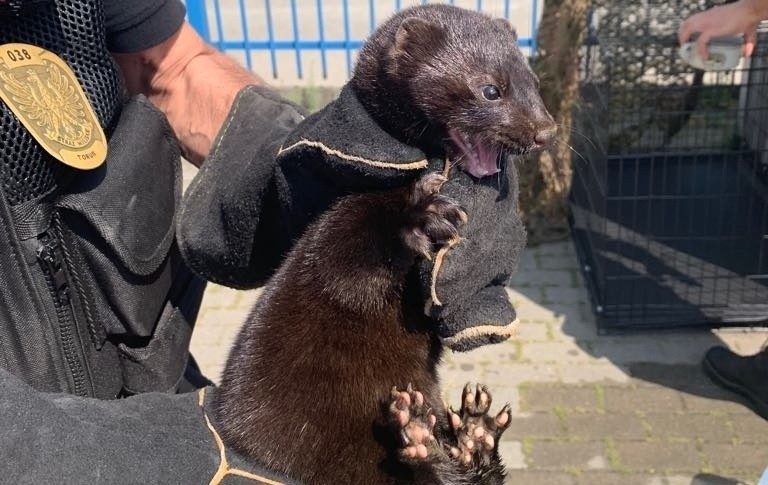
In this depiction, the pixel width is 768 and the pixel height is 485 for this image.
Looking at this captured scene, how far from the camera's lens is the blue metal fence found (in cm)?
740

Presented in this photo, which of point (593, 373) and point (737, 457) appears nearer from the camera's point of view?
point (737, 457)

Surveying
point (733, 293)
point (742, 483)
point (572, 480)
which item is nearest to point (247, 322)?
point (572, 480)

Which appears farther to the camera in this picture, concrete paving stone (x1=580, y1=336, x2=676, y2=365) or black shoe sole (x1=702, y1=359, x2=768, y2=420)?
concrete paving stone (x1=580, y1=336, x2=676, y2=365)

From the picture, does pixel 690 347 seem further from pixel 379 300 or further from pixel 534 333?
pixel 379 300

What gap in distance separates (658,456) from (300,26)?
6.21 m

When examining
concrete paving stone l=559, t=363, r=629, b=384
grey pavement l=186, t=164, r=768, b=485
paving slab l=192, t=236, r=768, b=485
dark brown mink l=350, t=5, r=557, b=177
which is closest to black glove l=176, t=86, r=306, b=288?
dark brown mink l=350, t=5, r=557, b=177

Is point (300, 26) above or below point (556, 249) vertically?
above

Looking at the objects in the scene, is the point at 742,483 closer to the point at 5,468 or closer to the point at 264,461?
the point at 264,461

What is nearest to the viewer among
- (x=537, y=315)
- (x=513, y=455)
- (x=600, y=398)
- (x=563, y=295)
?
(x=513, y=455)

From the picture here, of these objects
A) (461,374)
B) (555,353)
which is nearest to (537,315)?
(555,353)

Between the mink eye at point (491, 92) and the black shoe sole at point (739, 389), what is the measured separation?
2971 mm

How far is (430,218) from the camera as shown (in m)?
1.68

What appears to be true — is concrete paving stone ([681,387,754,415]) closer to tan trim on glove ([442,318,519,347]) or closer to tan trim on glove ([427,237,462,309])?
tan trim on glove ([442,318,519,347])

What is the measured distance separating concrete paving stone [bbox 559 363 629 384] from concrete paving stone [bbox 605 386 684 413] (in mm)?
87
